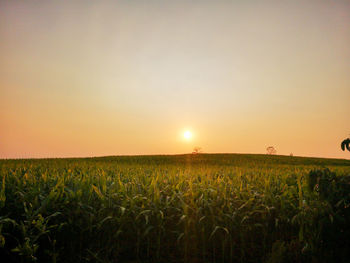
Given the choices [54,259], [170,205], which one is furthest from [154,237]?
[54,259]

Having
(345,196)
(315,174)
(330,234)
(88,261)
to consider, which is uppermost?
(315,174)

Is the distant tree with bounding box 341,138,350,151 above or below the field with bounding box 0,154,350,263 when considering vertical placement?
above

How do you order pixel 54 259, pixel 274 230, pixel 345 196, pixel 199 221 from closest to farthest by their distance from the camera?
pixel 345 196 < pixel 54 259 < pixel 199 221 < pixel 274 230

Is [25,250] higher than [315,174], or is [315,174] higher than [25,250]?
[315,174]

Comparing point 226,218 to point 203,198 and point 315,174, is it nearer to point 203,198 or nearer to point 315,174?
point 203,198

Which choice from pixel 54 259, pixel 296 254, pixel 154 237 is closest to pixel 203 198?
pixel 154 237

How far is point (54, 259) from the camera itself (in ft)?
12.6

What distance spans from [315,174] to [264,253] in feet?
5.11

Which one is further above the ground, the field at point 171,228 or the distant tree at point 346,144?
the distant tree at point 346,144

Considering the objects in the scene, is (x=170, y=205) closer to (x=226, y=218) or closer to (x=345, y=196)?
(x=226, y=218)

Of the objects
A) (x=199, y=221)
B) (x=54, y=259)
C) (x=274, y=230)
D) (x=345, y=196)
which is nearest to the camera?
(x=345, y=196)

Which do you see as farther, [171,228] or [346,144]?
[171,228]

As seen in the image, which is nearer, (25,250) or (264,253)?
(25,250)

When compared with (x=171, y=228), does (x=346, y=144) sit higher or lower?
higher
